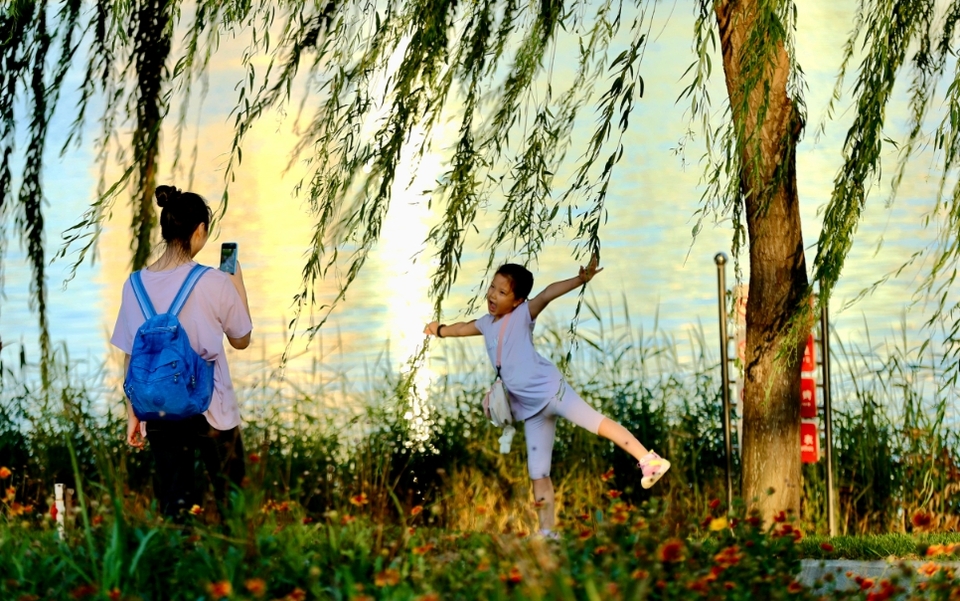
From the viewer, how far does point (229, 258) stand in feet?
17.3

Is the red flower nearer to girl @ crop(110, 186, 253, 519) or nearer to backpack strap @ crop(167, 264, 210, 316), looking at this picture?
girl @ crop(110, 186, 253, 519)

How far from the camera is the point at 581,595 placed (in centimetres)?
353

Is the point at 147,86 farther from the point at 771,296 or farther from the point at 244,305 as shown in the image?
the point at 771,296

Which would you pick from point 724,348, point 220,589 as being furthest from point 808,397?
point 220,589

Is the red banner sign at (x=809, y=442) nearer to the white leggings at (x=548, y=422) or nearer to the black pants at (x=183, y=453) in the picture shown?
the white leggings at (x=548, y=422)

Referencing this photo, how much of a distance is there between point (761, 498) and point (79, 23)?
4.22 meters

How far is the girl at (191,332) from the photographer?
16.4 ft

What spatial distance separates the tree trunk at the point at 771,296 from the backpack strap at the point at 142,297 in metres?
2.81

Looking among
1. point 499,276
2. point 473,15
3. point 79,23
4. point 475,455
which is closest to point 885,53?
point 473,15

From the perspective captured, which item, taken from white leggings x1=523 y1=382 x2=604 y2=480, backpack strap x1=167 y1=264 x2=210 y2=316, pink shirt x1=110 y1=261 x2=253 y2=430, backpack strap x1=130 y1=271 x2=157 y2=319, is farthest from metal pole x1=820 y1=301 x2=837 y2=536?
backpack strap x1=130 y1=271 x2=157 y2=319

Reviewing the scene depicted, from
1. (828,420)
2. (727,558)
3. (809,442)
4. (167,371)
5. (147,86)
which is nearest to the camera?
(727,558)

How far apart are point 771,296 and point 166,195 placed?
318cm

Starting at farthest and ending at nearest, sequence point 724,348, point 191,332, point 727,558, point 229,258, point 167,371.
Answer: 1. point 724,348
2. point 229,258
3. point 191,332
4. point 167,371
5. point 727,558

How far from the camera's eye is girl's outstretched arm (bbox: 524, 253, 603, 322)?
5824 mm
